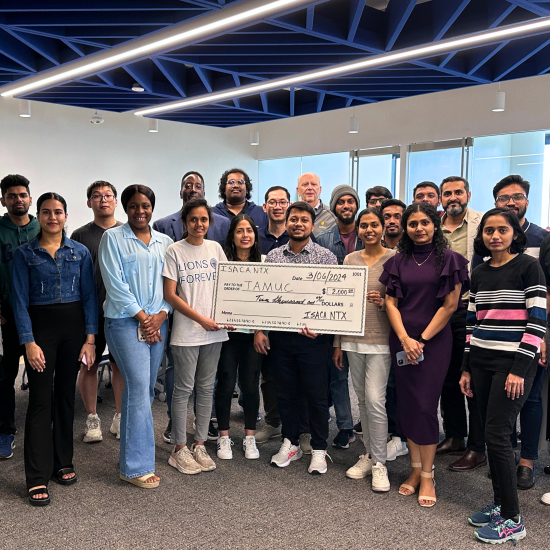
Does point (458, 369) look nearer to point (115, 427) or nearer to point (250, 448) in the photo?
point (250, 448)

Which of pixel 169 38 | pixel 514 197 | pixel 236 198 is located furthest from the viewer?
pixel 169 38

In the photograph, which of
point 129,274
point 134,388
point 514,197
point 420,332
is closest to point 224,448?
point 134,388

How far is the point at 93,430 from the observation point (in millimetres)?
3912

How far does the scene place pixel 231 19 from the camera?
187 inches

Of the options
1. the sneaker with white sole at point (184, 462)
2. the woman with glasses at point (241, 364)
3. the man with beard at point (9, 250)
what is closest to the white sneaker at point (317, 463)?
the woman with glasses at point (241, 364)

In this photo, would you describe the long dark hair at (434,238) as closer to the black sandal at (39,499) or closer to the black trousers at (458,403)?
the black trousers at (458,403)

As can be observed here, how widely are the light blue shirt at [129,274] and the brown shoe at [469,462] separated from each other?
2054mm

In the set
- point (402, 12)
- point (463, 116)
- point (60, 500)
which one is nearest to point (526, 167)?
point (463, 116)

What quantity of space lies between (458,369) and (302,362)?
103 centimetres

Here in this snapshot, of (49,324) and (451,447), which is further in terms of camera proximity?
(451,447)

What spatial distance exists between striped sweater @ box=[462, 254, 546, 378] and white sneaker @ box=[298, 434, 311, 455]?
134 cm

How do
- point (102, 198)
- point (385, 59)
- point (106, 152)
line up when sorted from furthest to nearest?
point (106, 152) < point (385, 59) < point (102, 198)

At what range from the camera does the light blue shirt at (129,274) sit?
3006 millimetres

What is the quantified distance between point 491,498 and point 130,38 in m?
5.05
